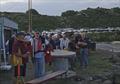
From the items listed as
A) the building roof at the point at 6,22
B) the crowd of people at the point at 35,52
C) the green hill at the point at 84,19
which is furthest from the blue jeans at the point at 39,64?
the green hill at the point at 84,19

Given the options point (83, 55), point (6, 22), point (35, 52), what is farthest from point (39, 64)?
point (6, 22)

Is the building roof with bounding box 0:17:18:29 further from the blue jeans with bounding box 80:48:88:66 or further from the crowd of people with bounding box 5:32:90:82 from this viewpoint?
the blue jeans with bounding box 80:48:88:66

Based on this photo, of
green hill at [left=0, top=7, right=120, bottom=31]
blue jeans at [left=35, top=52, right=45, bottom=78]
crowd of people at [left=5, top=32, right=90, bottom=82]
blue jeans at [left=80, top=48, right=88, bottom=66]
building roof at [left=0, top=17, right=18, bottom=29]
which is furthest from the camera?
green hill at [left=0, top=7, right=120, bottom=31]

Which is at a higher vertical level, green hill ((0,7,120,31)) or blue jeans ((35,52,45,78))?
green hill ((0,7,120,31))

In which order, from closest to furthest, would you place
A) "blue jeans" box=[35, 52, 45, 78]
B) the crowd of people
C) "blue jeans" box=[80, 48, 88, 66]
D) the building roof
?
the crowd of people, "blue jeans" box=[35, 52, 45, 78], the building roof, "blue jeans" box=[80, 48, 88, 66]

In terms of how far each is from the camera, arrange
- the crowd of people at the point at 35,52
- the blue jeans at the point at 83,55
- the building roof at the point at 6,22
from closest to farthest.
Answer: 1. the crowd of people at the point at 35,52
2. the building roof at the point at 6,22
3. the blue jeans at the point at 83,55

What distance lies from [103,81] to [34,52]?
3.09m

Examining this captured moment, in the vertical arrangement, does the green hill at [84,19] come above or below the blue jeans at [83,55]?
above

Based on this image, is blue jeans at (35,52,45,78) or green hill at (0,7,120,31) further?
green hill at (0,7,120,31)

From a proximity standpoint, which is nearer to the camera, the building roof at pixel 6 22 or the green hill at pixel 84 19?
the building roof at pixel 6 22

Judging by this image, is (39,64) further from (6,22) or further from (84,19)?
(84,19)

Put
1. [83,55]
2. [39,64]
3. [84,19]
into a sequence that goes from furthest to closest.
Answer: [84,19] → [83,55] → [39,64]

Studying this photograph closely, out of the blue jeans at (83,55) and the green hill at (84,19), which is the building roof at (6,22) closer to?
the blue jeans at (83,55)

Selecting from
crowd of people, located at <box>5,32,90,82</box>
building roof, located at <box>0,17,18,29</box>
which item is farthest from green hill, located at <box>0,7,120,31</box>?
crowd of people, located at <box>5,32,90,82</box>
